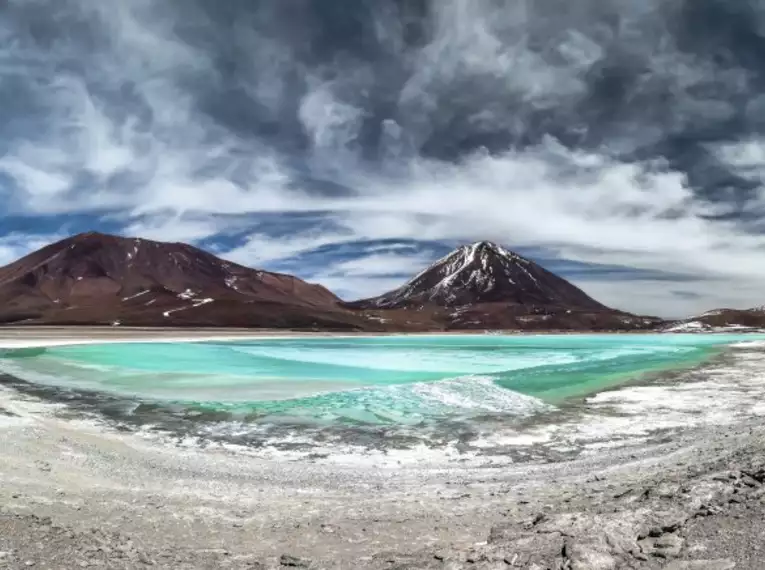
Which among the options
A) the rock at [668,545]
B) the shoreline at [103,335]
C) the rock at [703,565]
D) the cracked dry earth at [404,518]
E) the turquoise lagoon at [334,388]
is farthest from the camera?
the shoreline at [103,335]

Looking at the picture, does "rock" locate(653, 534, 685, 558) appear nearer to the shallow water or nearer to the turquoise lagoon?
the shallow water

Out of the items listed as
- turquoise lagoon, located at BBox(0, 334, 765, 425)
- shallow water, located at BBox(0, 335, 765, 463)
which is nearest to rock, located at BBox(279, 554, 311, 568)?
shallow water, located at BBox(0, 335, 765, 463)

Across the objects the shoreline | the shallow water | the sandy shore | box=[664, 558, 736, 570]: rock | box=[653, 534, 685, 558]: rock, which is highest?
box=[664, 558, 736, 570]: rock

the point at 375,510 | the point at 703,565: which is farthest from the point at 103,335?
the point at 703,565

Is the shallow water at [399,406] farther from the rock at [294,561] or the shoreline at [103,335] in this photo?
the shoreline at [103,335]

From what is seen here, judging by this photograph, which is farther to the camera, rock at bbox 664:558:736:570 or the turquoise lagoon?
the turquoise lagoon

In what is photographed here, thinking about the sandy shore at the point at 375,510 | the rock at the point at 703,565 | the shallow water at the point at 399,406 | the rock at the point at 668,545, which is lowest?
the shallow water at the point at 399,406

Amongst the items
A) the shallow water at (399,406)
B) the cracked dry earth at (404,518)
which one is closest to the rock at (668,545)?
the cracked dry earth at (404,518)
